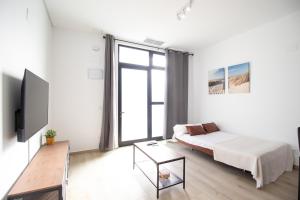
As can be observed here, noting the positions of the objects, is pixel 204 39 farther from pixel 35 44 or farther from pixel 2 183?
pixel 2 183

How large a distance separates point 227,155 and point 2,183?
277 cm

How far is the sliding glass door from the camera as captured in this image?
388cm

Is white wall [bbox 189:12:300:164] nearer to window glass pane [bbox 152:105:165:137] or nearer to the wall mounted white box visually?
window glass pane [bbox 152:105:165:137]

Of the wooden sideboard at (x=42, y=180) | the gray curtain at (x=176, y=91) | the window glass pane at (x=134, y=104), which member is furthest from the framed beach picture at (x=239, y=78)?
the wooden sideboard at (x=42, y=180)

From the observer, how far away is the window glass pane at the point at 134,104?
154 inches

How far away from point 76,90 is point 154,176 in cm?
240

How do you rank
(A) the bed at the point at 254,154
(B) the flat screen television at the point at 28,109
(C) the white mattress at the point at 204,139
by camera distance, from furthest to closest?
(C) the white mattress at the point at 204,139 < (A) the bed at the point at 254,154 < (B) the flat screen television at the point at 28,109

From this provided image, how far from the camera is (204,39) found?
3.83 meters

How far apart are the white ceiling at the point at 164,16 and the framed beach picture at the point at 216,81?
90 centimetres

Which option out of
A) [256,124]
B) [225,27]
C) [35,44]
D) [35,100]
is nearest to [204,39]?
[225,27]

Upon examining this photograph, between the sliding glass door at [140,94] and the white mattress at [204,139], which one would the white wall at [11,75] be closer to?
the sliding glass door at [140,94]

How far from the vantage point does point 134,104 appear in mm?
4031

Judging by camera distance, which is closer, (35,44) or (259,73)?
(35,44)

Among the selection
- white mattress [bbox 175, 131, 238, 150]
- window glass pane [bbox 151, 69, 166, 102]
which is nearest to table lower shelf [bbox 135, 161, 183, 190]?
white mattress [bbox 175, 131, 238, 150]
